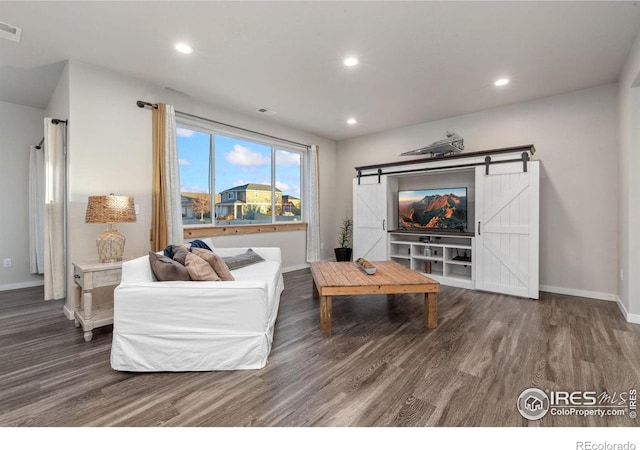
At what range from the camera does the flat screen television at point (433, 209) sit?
457 centimetres

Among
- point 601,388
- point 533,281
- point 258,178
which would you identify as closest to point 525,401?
point 601,388

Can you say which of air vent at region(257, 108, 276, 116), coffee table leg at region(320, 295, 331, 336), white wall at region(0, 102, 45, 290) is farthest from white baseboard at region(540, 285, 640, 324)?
white wall at region(0, 102, 45, 290)

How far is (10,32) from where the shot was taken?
2.57 m

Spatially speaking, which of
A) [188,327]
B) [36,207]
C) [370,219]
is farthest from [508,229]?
[36,207]

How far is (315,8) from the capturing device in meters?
2.29

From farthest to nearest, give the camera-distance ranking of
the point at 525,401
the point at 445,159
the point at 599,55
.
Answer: the point at 445,159, the point at 599,55, the point at 525,401

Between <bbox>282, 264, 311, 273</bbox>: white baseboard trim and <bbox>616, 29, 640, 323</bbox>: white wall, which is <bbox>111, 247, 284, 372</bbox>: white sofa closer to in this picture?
<bbox>282, 264, 311, 273</bbox>: white baseboard trim

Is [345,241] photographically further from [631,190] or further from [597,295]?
[631,190]

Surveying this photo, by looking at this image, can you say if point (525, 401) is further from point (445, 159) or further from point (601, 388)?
point (445, 159)

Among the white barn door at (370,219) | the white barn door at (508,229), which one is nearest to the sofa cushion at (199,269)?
the white barn door at (370,219)

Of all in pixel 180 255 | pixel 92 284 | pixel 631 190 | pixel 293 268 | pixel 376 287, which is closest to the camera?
pixel 180 255

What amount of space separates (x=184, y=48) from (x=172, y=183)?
158 centimetres

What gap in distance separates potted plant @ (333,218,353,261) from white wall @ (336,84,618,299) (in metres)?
2.93

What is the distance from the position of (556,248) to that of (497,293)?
1048mm
